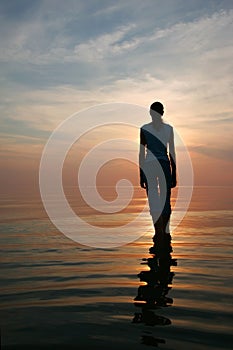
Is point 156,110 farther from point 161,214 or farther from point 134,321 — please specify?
point 134,321

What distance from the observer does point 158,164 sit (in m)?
7.07

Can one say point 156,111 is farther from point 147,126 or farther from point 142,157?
point 142,157

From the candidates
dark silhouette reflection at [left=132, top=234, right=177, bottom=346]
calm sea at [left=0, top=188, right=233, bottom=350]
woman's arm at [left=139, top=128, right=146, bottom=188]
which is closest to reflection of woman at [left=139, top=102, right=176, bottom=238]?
woman's arm at [left=139, top=128, right=146, bottom=188]

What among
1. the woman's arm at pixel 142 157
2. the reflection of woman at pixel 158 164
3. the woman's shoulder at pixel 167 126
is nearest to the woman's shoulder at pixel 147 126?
the reflection of woman at pixel 158 164

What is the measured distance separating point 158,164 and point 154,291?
9.79 ft

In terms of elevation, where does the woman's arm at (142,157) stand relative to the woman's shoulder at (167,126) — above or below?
below

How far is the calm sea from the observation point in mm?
3066

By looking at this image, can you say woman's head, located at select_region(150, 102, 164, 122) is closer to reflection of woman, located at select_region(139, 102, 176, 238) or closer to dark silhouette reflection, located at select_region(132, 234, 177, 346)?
reflection of woman, located at select_region(139, 102, 176, 238)

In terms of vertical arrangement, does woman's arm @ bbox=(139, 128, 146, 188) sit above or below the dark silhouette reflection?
above

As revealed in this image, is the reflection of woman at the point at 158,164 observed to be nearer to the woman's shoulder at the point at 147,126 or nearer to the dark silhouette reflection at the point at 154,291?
the woman's shoulder at the point at 147,126

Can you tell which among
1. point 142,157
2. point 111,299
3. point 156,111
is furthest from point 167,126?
point 111,299

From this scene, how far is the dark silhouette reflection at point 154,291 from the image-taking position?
3451mm

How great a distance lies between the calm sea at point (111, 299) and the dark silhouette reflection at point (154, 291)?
1 cm

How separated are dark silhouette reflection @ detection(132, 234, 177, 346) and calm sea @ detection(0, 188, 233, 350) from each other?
12 millimetres
